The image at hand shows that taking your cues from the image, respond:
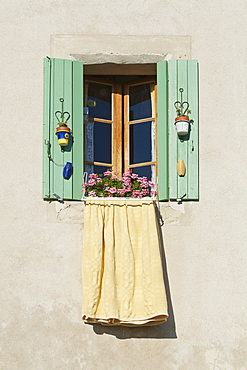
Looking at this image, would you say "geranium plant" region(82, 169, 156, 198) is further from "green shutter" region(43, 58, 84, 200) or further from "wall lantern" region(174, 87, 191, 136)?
"wall lantern" region(174, 87, 191, 136)

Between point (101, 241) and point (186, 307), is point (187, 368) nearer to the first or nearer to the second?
point (186, 307)

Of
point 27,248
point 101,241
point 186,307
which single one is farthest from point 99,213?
point 186,307

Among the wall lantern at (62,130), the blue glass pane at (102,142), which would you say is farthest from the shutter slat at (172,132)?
the wall lantern at (62,130)

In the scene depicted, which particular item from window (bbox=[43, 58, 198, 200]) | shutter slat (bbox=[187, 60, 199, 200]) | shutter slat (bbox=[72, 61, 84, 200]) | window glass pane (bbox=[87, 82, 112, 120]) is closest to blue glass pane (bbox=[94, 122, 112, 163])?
window (bbox=[43, 58, 198, 200])

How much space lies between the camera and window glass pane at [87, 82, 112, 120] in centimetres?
666

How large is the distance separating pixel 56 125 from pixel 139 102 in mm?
1027

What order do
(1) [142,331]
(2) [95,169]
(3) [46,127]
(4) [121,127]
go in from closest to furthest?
1. (1) [142,331]
2. (3) [46,127]
3. (2) [95,169]
4. (4) [121,127]

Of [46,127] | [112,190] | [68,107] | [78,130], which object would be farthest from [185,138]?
[46,127]

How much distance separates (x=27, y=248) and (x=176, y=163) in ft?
5.32

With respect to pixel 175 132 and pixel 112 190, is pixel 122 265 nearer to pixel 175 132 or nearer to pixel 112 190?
pixel 112 190

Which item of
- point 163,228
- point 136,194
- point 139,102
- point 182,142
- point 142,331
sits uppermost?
point 139,102

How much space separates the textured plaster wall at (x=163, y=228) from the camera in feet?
19.1

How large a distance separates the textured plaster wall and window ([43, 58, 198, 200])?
5.0 inches

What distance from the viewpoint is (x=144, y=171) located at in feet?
21.4
